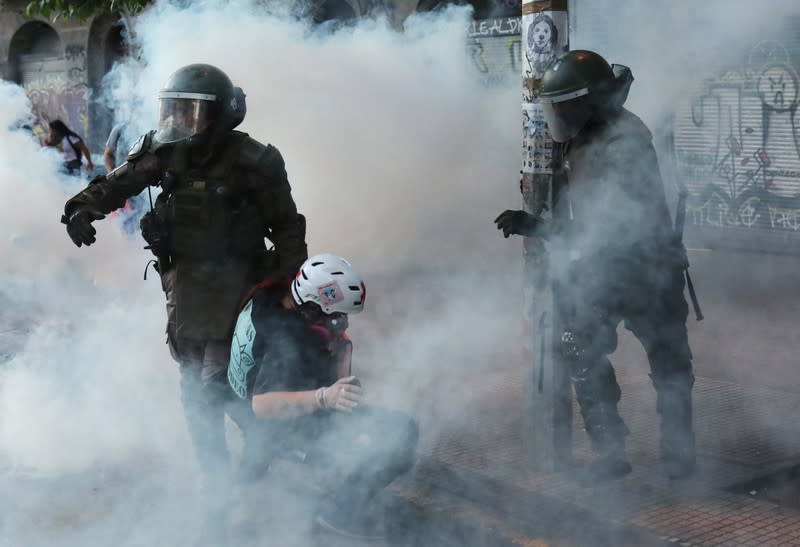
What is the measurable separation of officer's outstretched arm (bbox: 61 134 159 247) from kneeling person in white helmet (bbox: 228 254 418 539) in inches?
26.9

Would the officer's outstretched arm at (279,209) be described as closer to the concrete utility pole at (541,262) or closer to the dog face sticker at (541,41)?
the concrete utility pole at (541,262)

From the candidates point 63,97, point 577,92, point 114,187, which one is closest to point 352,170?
point 114,187

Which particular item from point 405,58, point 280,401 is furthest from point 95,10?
point 280,401

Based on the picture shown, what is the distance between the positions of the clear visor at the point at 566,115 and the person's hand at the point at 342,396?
123cm

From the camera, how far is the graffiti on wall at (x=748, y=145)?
350 inches

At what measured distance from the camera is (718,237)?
9.31 metres

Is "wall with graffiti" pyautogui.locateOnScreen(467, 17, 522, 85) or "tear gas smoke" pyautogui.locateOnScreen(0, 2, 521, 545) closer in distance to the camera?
"tear gas smoke" pyautogui.locateOnScreen(0, 2, 521, 545)

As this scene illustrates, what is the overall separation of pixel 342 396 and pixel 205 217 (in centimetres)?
112

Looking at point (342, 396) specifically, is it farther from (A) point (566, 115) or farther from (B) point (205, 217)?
(A) point (566, 115)

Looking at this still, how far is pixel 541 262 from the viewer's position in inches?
164

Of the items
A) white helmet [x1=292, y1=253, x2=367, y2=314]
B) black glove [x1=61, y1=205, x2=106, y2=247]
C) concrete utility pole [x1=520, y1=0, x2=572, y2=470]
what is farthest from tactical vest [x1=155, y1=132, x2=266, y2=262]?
concrete utility pole [x1=520, y1=0, x2=572, y2=470]

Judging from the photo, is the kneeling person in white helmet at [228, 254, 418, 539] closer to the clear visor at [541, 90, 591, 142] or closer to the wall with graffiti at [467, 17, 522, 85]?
the clear visor at [541, 90, 591, 142]

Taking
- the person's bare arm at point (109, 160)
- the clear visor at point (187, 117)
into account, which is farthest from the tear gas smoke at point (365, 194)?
the clear visor at point (187, 117)

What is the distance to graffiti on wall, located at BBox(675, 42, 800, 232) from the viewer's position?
889 cm
